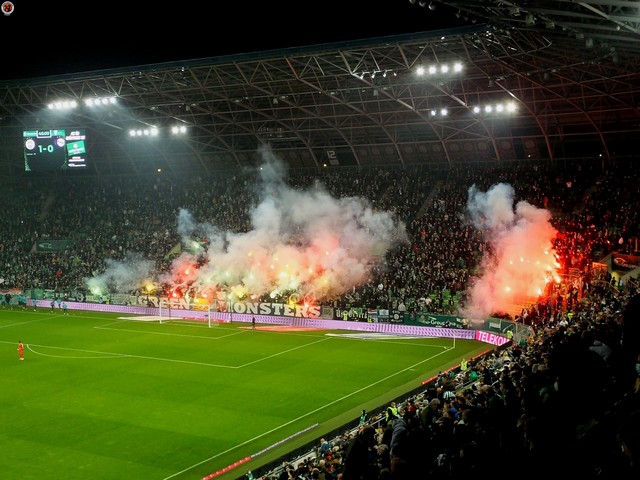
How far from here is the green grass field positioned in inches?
807

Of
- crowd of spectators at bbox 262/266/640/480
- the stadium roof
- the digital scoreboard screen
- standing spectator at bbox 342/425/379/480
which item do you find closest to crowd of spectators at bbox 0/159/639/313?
the stadium roof

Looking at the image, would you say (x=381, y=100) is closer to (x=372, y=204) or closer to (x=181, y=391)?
(x=372, y=204)

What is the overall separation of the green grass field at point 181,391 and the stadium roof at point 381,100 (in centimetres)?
1464

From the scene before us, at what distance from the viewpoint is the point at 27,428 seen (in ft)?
76.1

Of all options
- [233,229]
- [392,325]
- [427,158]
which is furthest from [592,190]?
[233,229]

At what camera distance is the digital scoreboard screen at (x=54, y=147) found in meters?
43.0

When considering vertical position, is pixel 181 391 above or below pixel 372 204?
below

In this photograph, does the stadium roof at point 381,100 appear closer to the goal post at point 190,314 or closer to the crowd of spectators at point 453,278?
the crowd of spectators at point 453,278

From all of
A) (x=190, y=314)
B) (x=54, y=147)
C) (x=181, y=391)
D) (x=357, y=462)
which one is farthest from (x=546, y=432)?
(x=190, y=314)

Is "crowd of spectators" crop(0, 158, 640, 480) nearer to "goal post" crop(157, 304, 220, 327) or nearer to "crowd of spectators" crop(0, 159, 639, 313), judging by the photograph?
"crowd of spectators" crop(0, 159, 639, 313)

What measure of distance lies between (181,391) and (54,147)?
21.8 meters

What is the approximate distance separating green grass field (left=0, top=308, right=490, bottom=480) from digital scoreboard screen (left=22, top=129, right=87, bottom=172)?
1035 cm

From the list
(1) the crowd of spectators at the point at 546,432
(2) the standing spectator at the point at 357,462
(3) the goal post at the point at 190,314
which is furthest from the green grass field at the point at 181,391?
(2) the standing spectator at the point at 357,462

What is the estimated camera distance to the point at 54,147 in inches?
1698
